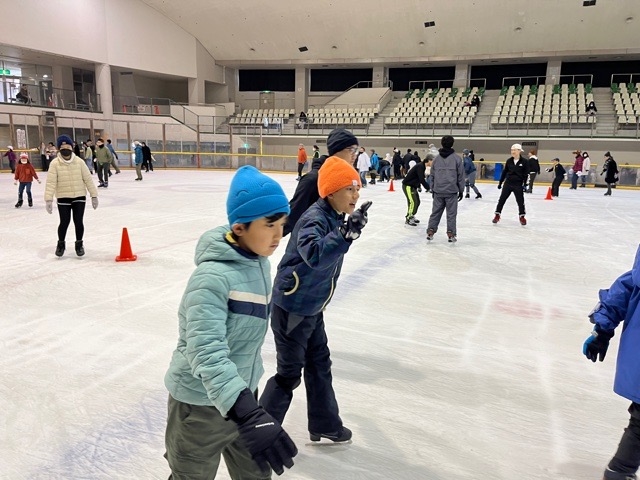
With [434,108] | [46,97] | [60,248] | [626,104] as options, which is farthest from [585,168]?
[46,97]

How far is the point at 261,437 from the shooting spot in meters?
1.12

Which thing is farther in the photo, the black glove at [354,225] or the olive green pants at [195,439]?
the black glove at [354,225]

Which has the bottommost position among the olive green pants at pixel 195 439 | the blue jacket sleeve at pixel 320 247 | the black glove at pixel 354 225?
the olive green pants at pixel 195 439

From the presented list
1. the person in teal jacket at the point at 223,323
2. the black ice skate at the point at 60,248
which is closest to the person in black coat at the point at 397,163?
the black ice skate at the point at 60,248

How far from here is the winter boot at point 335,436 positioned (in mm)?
2109

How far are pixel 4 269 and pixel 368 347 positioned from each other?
13.7 ft

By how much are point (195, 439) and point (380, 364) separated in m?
1.79

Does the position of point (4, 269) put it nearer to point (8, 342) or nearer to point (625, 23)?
point (8, 342)

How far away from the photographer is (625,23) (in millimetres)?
22047

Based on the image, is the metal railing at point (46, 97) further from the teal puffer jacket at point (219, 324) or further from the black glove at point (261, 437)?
the black glove at point (261, 437)

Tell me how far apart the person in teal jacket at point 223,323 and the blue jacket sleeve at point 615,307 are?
1275 mm

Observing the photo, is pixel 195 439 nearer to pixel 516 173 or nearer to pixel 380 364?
pixel 380 364

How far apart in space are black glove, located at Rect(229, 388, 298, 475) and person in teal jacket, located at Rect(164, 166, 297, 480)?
1.2 inches

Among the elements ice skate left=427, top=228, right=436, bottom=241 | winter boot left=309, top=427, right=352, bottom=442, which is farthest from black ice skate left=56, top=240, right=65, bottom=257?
ice skate left=427, top=228, right=436, bottom=241
